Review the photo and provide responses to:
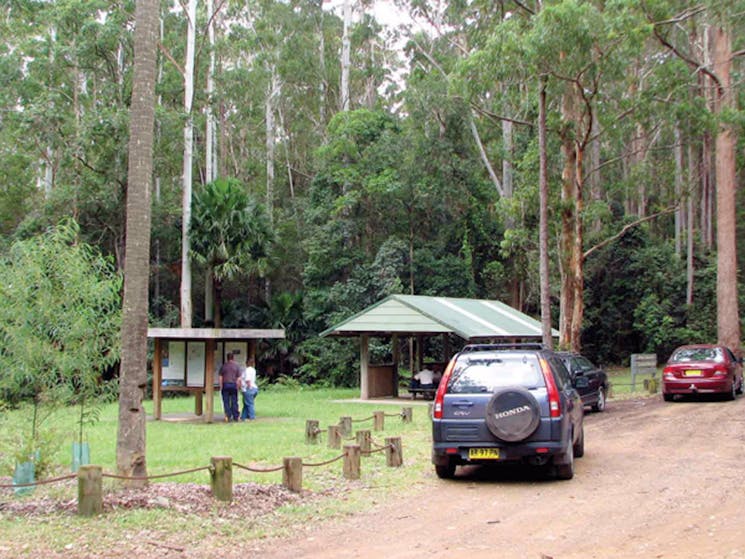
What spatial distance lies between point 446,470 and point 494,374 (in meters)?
1.42

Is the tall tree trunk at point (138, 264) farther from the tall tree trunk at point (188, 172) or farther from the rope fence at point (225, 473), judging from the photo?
the tall tree trunk at point (188, 172)

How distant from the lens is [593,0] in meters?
23.4

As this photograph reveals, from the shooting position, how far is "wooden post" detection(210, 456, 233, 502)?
8320 mm

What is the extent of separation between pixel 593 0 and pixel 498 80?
400 centimetres

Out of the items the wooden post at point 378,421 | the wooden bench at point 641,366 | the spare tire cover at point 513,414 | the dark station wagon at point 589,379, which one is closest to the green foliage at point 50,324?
the spare tire cover at point 513,414

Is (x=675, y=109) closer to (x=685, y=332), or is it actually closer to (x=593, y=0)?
(x=593, y=0)

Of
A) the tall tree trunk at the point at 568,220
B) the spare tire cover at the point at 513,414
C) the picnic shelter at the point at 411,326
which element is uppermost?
the tall tree trunk at the point at 568,220

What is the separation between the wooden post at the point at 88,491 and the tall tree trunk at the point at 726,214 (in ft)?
85.0

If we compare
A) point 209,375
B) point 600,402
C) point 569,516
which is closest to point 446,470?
point 569,516

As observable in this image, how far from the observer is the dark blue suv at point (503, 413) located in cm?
936

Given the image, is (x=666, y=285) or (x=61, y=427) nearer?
(x=61, y=427)

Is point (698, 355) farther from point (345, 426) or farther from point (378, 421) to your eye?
point (345, 426)

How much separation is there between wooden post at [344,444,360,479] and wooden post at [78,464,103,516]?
3.42 meters

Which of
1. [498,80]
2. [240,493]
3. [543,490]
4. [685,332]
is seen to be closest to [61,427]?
[240,493]
